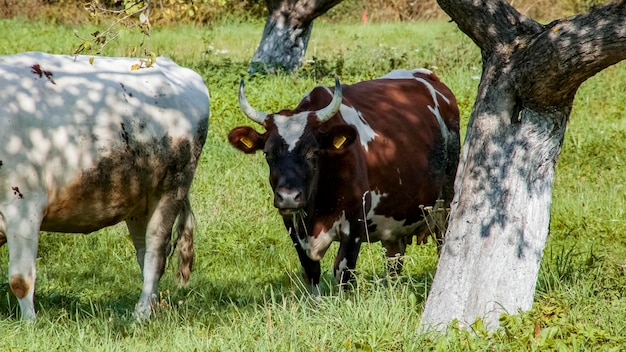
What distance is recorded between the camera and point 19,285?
646cm

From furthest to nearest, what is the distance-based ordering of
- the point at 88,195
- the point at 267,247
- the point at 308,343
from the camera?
1. the point at 267,247
2. the point at 88,195
3. the point at 308,343

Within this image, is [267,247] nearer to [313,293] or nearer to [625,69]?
[313,293]

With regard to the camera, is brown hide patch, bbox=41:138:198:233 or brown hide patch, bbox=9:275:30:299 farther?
brown hide patch, bbox=41:138:198:233

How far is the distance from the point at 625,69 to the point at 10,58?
11139 millimetres

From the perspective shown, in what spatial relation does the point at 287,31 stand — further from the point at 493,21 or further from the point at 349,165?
the point at 493,21

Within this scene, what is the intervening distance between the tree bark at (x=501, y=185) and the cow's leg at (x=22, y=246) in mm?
2665

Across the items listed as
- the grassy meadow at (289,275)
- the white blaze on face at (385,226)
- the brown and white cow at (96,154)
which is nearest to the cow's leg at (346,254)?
Result: the grassy meadow at (289,275)

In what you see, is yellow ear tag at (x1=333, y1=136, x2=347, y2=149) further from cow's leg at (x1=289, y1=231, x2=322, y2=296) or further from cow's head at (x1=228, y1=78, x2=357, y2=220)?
cow's leg at (x1=289, y1=231, x2=322, y2=296)

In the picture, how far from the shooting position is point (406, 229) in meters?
7.75

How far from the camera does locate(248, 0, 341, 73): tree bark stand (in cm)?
1603

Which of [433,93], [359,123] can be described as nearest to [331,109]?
[359,123]

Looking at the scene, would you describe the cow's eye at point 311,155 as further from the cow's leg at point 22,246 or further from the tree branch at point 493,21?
the cow's leg at point 22,246

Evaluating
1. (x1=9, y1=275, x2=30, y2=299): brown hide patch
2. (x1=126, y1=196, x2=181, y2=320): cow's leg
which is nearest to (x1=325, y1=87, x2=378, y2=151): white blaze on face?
(x1=126, y1=196, x2=181, y2=320): cow's leg

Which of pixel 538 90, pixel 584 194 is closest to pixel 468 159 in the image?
pixel 538 90
